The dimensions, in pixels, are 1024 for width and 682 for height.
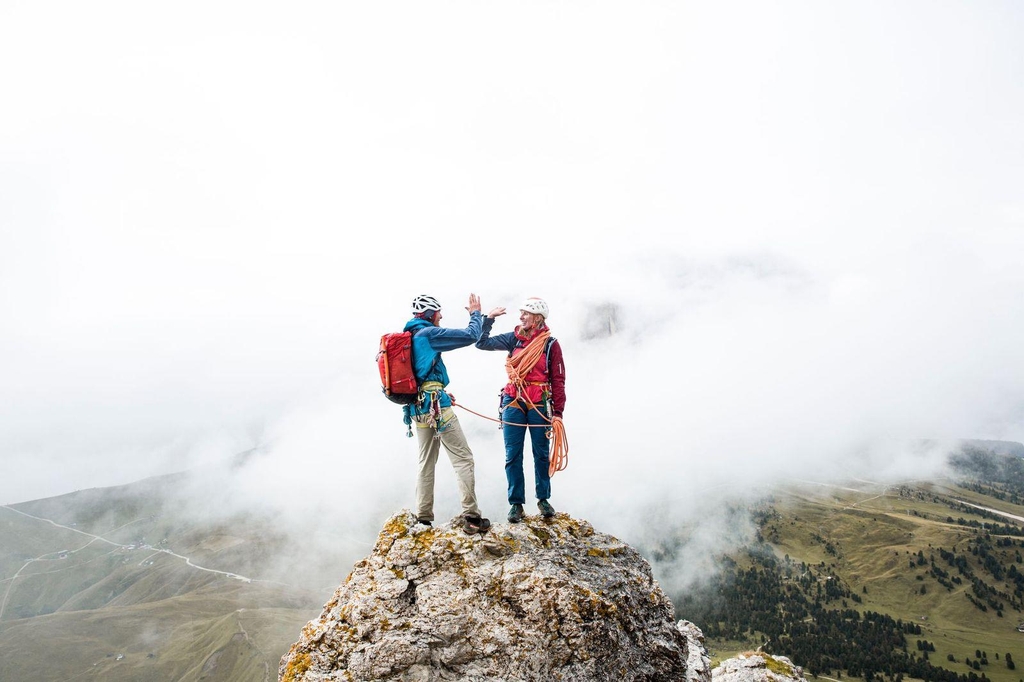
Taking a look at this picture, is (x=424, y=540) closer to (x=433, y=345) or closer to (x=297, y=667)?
(x=297, y=667)

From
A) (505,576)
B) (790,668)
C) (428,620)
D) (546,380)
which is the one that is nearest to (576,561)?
(505,576)

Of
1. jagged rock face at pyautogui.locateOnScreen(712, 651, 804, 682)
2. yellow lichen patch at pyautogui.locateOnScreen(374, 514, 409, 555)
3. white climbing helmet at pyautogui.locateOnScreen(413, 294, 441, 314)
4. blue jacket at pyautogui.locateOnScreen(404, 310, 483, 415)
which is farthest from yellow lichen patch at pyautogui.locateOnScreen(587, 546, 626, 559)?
jagged rock face at pyautogui.locateOnScreen(712, 651, 804, 682)

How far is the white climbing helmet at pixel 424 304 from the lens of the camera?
1243 cm

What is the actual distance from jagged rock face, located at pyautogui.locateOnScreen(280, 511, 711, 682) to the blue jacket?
11.3ft

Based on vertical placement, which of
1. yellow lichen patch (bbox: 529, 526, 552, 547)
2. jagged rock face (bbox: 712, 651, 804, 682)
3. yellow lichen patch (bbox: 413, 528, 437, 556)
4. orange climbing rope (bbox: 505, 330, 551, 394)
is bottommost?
jagged rock face (bbox: 712, 651, 804, 682)

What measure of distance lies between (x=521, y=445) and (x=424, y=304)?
4.42m

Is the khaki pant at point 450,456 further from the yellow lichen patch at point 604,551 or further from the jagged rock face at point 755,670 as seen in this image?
the jagged rock face at point 755,670

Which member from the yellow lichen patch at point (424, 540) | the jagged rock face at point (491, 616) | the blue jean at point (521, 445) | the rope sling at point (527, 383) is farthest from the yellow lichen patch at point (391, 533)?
the rope sling at point (527, 383)

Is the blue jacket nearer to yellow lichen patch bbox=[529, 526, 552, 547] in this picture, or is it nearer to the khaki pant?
the khaki pant

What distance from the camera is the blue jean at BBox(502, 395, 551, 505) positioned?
12898 mm

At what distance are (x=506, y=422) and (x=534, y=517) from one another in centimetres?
279

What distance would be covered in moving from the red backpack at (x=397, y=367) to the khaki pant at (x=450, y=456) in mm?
752

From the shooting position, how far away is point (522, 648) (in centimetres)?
1023

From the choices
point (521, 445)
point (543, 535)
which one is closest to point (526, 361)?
point (521, 445)
